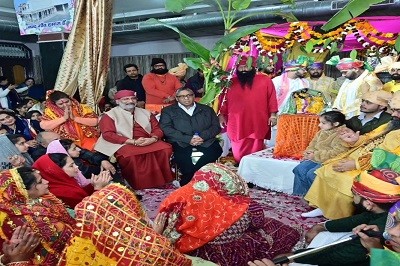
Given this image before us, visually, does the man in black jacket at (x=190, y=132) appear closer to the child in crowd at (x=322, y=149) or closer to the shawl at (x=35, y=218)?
the child in crowd at (x=322, y=149)

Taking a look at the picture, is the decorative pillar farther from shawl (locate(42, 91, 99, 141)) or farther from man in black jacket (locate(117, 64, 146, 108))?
shawl (locate(42, 91, 99, 141))

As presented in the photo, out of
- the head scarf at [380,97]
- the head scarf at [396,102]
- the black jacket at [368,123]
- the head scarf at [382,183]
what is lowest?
the black jacket at [368,123]

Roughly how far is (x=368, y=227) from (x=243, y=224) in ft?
2.24

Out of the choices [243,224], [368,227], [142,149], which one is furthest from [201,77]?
[368,227]

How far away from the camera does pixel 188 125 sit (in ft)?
13.8

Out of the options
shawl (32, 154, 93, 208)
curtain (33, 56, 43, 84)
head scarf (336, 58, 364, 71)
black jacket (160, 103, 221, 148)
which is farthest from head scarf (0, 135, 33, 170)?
curtain (33, 56, 43, 84)

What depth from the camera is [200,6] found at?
748 centimetres

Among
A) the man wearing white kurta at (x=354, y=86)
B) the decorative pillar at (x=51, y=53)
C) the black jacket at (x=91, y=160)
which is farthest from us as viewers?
the decorative pillar at (x=51, y=53)

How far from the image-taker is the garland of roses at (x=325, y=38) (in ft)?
16.7

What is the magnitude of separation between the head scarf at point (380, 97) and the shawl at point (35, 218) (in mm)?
2420

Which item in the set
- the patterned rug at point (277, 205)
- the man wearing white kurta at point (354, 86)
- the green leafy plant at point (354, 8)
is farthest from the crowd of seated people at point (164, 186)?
the man wearing white kurta at point (354, 86)

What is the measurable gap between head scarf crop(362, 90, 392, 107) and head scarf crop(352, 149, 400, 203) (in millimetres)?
1257

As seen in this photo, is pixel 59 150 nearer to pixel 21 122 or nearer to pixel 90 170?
pixel 90 170

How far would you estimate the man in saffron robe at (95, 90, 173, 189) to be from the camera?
4.17 metres
